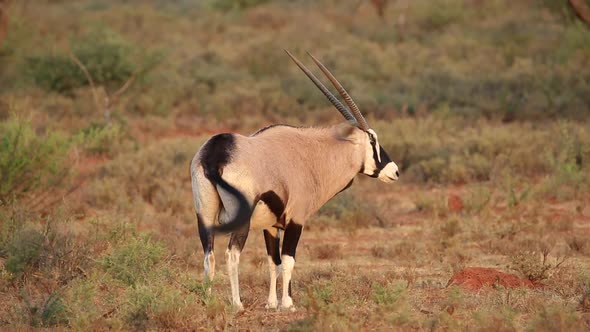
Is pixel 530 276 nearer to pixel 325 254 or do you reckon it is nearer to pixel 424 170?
pixel 325 254

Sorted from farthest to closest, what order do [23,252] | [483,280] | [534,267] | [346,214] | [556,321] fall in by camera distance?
[346,214] < [534,267] < [483,280] < [23,252] < [556,321]

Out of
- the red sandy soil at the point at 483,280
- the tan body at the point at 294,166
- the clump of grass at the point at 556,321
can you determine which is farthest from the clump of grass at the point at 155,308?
the red sandy soil at the point at 483,280

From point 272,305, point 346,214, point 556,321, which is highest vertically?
point 556,321

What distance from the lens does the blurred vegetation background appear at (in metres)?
7.55

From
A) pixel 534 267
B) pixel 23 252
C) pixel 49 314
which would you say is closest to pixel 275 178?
pixel 49 314

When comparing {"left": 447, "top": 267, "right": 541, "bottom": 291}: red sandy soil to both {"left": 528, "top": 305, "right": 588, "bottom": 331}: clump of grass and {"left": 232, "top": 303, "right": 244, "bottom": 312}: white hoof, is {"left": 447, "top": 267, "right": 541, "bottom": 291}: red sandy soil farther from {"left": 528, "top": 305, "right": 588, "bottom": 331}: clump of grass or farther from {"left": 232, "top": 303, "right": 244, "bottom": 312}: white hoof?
{"left": 232, "top": 303, "right": 244, "bottom": 312}: white hoof

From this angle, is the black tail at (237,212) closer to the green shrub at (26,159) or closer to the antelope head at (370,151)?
the antelope head at (370,151)

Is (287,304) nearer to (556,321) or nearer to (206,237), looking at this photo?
(206,237)

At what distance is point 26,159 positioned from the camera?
1116 cm

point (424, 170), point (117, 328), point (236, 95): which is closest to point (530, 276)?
point (117, 328)

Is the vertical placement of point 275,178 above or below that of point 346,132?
above

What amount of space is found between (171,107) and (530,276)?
1386cm

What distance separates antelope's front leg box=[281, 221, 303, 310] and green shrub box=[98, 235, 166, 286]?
1.05 m

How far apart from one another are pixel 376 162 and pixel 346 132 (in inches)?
14.4
